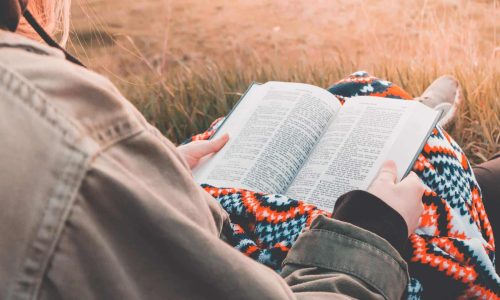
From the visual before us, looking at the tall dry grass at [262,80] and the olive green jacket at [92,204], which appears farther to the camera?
the tall dry grass at [262,80]

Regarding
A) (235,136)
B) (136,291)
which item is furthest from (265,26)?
(136,291)

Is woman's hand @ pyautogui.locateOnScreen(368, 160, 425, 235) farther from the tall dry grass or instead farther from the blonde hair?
the tall dry grass

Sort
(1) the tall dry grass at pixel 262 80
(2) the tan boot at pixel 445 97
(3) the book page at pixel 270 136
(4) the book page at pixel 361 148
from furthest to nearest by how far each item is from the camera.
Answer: (1) the tall dry grass at pixel 262 80
(2) the tan boot at pixel 445 97
(3) the book page at pixel 270 136
(4) the book page at pixel 361 148

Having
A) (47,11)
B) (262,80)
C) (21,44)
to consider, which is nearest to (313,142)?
(47,11)

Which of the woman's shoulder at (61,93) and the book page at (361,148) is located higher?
the woman's shoulder at (61,93)

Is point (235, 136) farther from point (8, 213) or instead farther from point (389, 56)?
point (389, 56)

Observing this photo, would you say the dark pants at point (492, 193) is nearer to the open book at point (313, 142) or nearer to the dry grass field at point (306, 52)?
the open book at point (313, 142)

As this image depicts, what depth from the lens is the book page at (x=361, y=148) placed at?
4.34 feet

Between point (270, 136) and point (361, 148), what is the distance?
8.3 inches

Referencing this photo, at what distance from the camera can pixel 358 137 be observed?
4.69ft

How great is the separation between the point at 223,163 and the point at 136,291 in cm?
79

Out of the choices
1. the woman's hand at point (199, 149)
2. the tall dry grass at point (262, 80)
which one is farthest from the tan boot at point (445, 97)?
the woman's hand at point (199, 149)

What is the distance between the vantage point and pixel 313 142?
5.01 ft

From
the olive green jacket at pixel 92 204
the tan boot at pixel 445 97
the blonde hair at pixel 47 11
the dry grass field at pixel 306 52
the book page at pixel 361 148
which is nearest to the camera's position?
the olive green jacket at pixel 92 204
